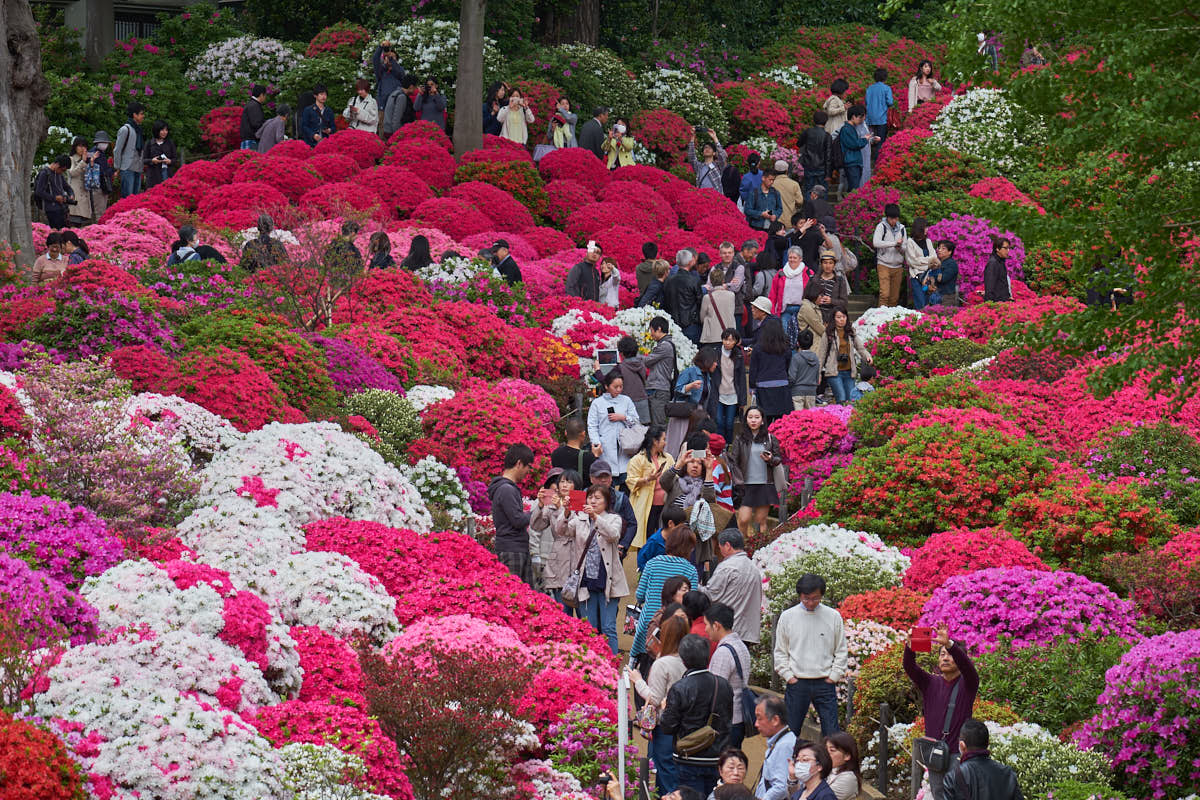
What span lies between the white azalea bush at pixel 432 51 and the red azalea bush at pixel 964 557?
18.9 metres

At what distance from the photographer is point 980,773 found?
8.82 m

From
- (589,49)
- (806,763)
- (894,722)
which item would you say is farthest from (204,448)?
(589,49)

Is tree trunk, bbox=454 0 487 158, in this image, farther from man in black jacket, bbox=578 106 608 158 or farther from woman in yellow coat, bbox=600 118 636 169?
woman in yellow coat, bbox=600 118 636 169

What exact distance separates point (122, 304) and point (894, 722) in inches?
340

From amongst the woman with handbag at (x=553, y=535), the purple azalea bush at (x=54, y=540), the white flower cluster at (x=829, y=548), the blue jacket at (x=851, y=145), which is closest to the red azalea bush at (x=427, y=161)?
the blue jacket at (x=851, y=145)

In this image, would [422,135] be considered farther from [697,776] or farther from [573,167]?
[697,776]

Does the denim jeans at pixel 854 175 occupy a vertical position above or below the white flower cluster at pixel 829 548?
above

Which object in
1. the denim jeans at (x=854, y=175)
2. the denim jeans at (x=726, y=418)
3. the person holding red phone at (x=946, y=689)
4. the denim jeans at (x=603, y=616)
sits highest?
the denim jeans at (x=854, y=175)

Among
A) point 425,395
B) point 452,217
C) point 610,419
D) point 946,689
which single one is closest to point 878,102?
point 452,217

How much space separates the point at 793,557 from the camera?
48.3ft

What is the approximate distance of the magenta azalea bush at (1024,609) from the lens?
1245 centimetres

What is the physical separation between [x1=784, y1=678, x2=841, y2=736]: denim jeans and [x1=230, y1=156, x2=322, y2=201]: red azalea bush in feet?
54.8

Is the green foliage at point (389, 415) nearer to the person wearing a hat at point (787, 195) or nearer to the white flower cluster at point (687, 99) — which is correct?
the person wearing a hat at point (787, 195)

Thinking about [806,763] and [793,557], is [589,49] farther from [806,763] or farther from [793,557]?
[806,763]
